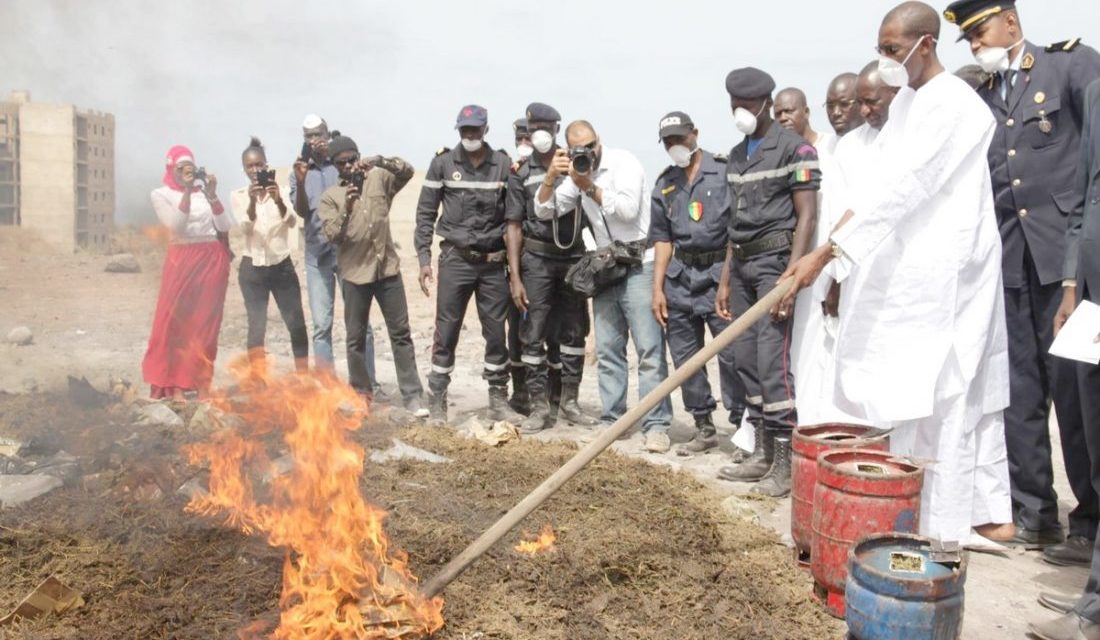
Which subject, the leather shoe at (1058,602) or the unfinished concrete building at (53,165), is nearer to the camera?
the leather shoe at (1058,602)

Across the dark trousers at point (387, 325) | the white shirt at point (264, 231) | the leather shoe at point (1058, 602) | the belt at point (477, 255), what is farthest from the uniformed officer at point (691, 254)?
the white shirt at point (264, 231)

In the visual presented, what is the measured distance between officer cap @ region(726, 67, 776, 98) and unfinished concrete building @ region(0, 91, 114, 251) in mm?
4555

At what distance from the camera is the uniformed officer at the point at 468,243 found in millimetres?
7359

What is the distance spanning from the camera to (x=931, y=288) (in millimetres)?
4359

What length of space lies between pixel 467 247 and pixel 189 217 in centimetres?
258

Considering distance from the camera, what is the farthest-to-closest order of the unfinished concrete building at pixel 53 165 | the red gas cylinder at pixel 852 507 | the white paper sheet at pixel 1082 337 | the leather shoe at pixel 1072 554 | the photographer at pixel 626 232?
1. the photographer at pixel 626 232
2. the unfinished concrete building at pixel 53 165
3. the leather shoe at pixel 1072 554
4. the red gas cylinder at pixel 852 507
5. the white paper sheet at pixel 1082 337

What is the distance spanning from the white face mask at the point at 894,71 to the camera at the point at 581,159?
2694 mm

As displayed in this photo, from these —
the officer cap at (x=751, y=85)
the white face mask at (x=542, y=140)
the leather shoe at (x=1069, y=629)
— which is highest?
the officer cap at (x=751, y=85)

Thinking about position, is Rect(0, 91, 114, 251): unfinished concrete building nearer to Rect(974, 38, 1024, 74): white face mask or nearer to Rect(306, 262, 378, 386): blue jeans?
Rect(306, 262, 378, 386): blue jeans

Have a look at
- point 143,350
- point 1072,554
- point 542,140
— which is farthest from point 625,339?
point 143,350

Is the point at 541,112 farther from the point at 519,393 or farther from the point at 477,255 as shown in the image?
the point at 519,393

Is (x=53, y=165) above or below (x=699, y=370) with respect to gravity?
above

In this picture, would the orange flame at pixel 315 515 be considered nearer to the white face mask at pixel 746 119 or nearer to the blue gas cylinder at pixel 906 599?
the blue gas cylinder at pixel 906 599

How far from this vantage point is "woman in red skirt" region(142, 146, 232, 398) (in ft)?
25.3
